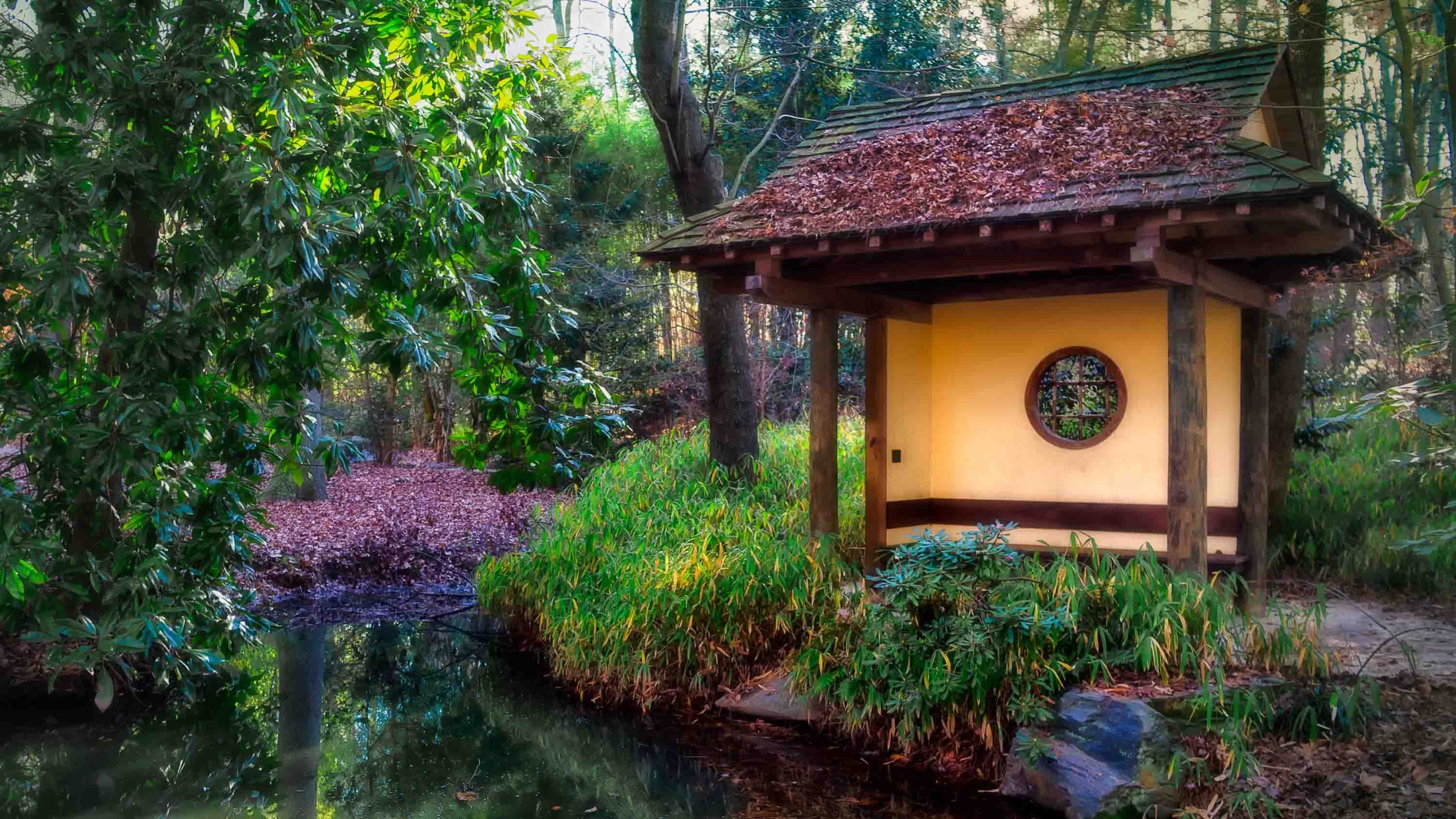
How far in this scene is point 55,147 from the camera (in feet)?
16.0

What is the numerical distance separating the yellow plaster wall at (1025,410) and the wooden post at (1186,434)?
1120mm

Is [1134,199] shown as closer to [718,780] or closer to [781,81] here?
[718,780]

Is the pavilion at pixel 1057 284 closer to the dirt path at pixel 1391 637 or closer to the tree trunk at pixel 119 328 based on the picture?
the dirt path at pixel 1391 637

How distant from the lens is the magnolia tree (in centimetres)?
445

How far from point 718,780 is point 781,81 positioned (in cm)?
1165

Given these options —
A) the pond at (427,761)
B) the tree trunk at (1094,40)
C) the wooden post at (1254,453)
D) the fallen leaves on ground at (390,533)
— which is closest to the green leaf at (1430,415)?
the pond at (427,761)

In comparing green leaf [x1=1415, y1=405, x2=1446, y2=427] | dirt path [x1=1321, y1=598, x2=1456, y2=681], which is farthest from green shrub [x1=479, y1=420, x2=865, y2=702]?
green leaf [x1=1415, y1=405, x2=1446, y2=427]

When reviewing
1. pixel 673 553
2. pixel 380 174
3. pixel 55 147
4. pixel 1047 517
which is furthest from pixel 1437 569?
pixel 55 147

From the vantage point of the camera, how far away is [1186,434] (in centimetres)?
611

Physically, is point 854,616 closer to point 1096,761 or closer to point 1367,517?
point 1096,761

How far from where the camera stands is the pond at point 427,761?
5.59 m

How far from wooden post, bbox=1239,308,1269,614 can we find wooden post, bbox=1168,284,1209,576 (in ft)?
4.12

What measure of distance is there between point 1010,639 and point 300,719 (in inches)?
195

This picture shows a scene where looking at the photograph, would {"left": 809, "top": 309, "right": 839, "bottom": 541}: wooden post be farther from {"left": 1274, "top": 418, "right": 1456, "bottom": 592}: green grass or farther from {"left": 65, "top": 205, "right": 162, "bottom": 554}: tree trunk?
{"left": 65, "top": 205, "right": 162, "bottom": 554}: tree trunk
